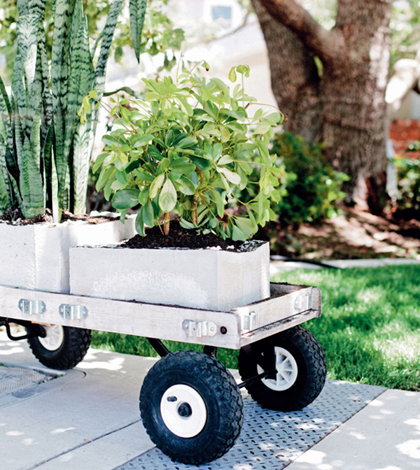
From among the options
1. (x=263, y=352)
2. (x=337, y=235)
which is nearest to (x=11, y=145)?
(x=263, y=352)

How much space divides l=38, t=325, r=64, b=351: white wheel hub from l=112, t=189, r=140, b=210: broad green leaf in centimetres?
123

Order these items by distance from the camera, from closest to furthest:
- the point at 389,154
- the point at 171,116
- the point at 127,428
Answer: the point at 171,116
the point at 127,428
the point at 389,154

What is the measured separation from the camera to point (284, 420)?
9.34 ft

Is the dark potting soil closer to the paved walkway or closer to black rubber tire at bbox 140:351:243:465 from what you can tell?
black rubber tire at bbox 140:351:243:465

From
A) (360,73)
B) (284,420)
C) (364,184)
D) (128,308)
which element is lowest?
(284,420)

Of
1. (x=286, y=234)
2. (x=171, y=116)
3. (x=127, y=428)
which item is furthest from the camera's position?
(x=286, y=234)

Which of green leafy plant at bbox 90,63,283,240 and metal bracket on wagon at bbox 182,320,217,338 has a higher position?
green leafy plant at bbox 90,63,283,240

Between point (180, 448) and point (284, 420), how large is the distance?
682 millimetres

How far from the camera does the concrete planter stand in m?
2.71

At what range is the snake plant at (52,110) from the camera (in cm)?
288

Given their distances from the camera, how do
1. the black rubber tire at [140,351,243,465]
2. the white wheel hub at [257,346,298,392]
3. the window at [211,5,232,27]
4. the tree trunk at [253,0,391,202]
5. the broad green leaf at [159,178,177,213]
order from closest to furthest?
the black rubber tire at [140,351,243,465] → the broad green leaf at [159,178,177,213] → the white wheel hub at [257,346,298,392] → the tree trunk at [253,0,391,202] → the window at [211,5,232,27]

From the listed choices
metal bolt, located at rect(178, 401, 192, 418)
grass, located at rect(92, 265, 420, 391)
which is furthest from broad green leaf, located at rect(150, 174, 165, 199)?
grass, located at rect(92, 265, 420, 391)

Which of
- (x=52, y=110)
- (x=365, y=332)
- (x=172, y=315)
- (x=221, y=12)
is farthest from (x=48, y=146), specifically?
(x=221, y=12)

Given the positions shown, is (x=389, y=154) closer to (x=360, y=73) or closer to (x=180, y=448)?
(x=360, y=73)
